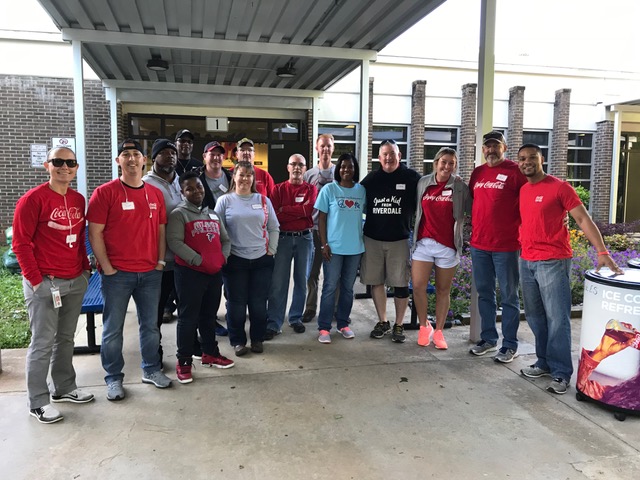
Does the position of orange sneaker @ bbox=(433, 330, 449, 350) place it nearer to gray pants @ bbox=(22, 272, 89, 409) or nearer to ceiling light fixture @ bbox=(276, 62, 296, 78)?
gray pants @ bbox=(22, 272, 89, 409)

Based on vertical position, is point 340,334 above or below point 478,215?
below

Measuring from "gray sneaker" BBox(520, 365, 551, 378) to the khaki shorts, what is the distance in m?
1.37

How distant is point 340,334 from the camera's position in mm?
5227

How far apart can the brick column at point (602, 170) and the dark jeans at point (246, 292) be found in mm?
15316

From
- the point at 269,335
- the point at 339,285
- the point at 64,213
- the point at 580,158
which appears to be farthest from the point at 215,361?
the point at 580,158

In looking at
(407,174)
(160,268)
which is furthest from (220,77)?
(160,268)

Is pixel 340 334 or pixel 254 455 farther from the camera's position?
pixel 340 334

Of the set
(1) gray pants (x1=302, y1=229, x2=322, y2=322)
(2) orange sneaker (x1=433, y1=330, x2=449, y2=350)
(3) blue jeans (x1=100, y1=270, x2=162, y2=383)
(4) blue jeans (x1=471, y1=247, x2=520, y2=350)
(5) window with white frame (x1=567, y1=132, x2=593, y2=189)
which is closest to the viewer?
(3) blue jeans (x1=100, y1=270, x2=162, y2=383)

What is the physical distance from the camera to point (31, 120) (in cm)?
1180

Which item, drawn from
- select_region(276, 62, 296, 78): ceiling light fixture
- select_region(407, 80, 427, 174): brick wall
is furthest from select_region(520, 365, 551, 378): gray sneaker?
select_region(407, 80, 427, 174): brick wall

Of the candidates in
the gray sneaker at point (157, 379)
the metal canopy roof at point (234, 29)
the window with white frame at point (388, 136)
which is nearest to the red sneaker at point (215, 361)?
the gray sneaker at point (157, 379)

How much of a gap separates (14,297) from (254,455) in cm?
572

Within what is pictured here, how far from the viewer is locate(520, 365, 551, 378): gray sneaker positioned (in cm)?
410

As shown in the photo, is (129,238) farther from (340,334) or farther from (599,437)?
(599,437)
